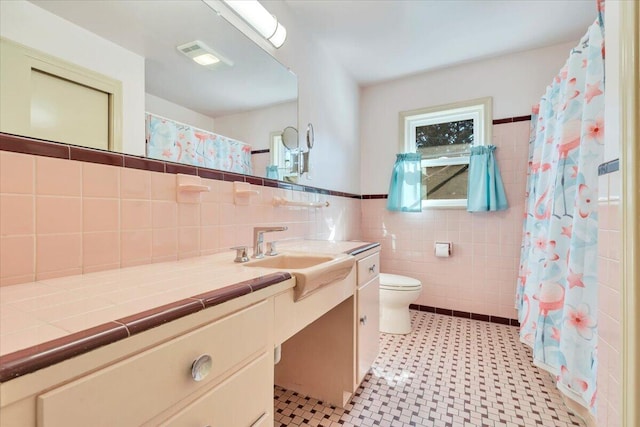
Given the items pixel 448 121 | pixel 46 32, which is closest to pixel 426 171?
pixel 448 121

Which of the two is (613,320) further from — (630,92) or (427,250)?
(427,250)

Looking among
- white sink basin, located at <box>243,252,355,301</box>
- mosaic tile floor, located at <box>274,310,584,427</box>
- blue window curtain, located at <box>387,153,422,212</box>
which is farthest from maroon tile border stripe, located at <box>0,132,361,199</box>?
blue window curtain, located at <box>387,153,422,212</box>

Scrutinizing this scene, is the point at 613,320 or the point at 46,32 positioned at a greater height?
the point at 46,32

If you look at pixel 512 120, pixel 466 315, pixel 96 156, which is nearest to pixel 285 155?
pixel 96 156

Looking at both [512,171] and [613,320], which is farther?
[512,171]

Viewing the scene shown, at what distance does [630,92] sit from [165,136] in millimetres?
1515

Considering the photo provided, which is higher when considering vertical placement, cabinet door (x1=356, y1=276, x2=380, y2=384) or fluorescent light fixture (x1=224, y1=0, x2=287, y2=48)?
fluorescent light fixture (x1=224, y1=0, x2=287, y2=48)

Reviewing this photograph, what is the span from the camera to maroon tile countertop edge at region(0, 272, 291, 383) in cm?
33

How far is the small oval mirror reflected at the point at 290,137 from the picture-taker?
1.71 m

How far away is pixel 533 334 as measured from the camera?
67.5 inches

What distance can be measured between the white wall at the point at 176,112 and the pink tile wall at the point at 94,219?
26cm

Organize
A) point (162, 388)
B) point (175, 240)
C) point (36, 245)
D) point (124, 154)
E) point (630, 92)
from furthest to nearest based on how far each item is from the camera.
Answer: point (175, 240), point (124, 154), point (630, 92), point (36, 245), point (162, 388)

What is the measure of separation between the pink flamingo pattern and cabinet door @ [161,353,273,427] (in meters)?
0.80

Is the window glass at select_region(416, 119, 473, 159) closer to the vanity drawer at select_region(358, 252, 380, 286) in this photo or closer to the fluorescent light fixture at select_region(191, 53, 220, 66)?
the vanity drawer at select_region(358, 252, 380, 286)
